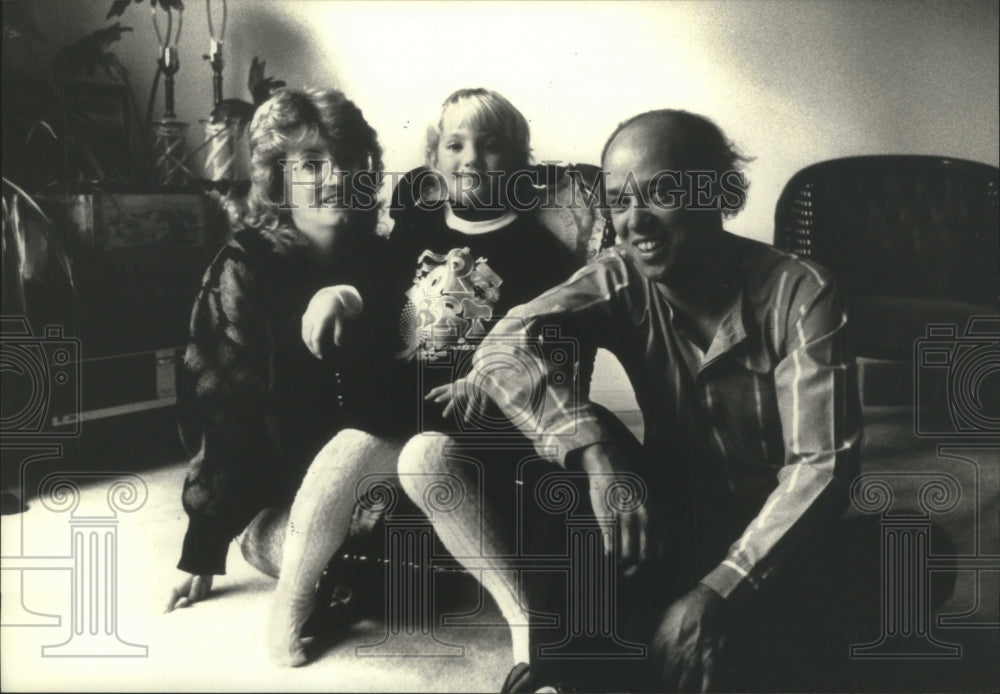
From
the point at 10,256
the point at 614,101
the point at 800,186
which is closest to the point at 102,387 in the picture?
the point at 10,256

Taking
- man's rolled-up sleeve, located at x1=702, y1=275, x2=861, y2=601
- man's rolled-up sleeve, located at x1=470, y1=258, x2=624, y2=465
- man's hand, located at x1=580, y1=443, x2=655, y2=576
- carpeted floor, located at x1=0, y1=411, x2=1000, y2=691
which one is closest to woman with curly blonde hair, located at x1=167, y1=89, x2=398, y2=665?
carpeted floor, located at x1=0, y1=411, x2=1000, y2=691

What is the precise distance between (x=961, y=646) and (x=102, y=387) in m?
2.34

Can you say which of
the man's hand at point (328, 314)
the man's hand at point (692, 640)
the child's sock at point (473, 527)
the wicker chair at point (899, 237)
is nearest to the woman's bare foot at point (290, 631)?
the child's sock at point (473, 527)

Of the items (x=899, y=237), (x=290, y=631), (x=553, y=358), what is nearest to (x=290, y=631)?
(x=290, y=631)

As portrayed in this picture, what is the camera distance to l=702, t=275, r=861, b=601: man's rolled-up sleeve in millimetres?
2299

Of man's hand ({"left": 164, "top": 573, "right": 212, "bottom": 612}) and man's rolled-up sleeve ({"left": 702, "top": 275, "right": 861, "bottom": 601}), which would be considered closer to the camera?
man's rolled-up sleeve ({"left": 702, "top": 275, "right": 861, "bottom": 601})

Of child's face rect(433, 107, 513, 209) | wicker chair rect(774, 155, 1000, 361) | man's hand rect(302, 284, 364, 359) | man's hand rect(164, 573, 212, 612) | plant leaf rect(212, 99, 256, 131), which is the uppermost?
plant leaf rect(212, 99, 256, 131)

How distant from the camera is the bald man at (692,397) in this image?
2.30m

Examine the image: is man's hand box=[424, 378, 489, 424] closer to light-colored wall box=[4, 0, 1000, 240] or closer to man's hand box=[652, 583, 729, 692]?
light-colored wall box=[4, 0, 1000, 240]

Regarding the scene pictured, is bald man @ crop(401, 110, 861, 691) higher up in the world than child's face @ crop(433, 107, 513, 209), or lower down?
lower down

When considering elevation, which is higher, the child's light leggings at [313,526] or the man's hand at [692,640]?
the child's light leggings at [313,526]

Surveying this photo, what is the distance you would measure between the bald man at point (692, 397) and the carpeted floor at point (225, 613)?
135 millimetres

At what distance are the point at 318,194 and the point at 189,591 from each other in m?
1.08

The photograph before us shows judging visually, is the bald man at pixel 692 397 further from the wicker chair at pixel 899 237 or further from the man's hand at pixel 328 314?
the man's hand at pixel 328 314
